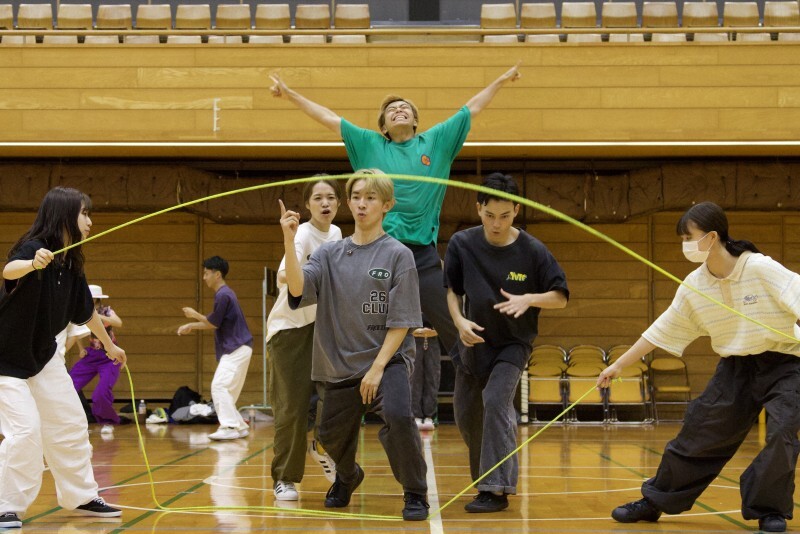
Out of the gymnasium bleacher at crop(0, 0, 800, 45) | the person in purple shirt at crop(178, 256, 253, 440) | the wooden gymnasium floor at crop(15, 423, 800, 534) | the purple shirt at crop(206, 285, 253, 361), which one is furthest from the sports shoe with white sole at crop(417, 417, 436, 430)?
the gymnasium bleacher at crop(0, 0, 800, 45)

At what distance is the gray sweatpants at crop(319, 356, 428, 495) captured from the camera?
151 inches

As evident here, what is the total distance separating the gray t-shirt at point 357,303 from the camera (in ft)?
12.9

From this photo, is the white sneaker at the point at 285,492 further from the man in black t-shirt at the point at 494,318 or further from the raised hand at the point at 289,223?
the raised hand at the point at 289,223

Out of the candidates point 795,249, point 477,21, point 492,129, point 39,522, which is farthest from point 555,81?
point 39,522

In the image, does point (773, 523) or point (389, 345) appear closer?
point (773, 523)

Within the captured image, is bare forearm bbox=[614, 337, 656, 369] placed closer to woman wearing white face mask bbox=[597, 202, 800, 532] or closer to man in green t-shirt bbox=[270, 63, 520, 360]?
woman wearing white face mask bbox=[597, 202, 800, 532]

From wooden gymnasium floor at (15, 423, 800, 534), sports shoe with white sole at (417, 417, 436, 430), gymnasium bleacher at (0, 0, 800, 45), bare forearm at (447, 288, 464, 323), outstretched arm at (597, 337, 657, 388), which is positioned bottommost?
sports shoe with white sole at (417, 417, 436, 430)

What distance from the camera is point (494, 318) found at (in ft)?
14.2

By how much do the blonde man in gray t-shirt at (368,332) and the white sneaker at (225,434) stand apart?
4392 mm

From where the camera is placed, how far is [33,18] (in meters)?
9.86

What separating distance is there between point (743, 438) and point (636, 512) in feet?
1.75

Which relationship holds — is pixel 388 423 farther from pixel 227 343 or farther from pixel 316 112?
pixel 227 343

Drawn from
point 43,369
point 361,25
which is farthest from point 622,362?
point 361,25

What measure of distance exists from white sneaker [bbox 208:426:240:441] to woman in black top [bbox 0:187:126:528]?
164 inches
